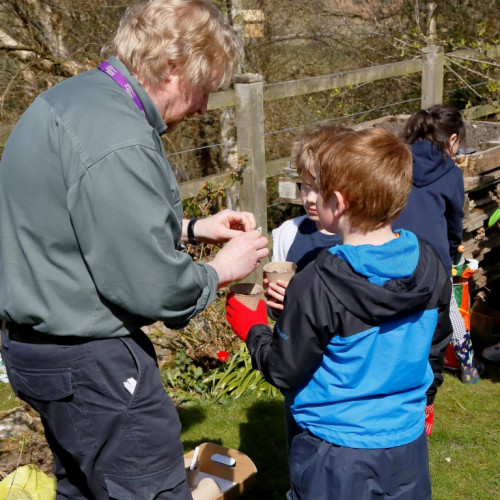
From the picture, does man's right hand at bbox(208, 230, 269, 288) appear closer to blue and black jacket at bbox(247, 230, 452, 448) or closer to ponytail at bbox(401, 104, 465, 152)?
blue and black jacket at bbox(247, 230, 452, 448)

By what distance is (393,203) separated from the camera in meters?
2.16

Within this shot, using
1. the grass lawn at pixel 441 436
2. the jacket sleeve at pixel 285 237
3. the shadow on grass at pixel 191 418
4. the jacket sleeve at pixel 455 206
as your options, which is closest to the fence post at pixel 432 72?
the jacket sleeve at pixel 455 206

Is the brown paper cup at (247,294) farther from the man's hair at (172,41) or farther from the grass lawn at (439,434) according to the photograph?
the grass lawn at (439,434)

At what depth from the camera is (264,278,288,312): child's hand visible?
8.02 feet

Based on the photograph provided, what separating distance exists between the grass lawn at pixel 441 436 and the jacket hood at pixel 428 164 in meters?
1.51

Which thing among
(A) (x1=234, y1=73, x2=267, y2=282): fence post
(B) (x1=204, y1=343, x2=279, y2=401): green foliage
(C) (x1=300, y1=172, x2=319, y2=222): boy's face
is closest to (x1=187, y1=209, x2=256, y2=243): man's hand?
(C) (x1=300, y1=172, x2=319, y2=222): boy's face

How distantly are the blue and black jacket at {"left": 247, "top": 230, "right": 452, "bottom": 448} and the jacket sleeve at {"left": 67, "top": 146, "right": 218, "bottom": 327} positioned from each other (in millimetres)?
393

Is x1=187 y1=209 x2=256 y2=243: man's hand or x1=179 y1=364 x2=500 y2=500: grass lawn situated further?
x1=179 y1=364 x2=500 y2=500: grass lawn

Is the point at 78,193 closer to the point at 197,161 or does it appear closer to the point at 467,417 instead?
the point at 467,417

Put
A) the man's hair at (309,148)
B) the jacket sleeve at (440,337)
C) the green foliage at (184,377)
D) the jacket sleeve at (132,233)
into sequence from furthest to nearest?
1. the green foliage at (184,377)
2. the man's hair at (309,148)
3. the jacket sleeve at (440,337)
4. the jacket sleeve at (132,233)

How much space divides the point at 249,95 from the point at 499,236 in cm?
226

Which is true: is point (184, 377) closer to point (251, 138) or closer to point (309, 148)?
point (251, 138)

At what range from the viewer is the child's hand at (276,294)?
96.2 inches

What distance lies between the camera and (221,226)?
264 cm
